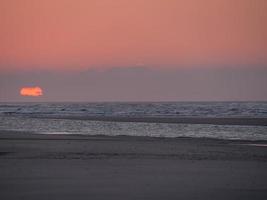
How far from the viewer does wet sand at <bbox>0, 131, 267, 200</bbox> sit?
11227 millimetres

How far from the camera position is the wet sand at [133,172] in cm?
Result: 1123

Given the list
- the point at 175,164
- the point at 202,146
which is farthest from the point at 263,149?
the point at 175,164

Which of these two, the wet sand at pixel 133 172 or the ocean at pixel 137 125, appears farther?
the ocean at pixel 137 125

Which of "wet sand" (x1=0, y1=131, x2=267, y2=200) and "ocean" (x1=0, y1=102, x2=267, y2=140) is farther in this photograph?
"ocean" (x1=0, y1=102, x2=267, y2=140)

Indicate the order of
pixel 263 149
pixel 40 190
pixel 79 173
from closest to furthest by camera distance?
1. pixel 40 190
2. pixel 79 173
3. pixel 263 149

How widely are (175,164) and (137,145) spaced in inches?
287

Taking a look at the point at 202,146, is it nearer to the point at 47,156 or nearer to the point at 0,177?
the point at 47,156

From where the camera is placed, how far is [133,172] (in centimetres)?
1434

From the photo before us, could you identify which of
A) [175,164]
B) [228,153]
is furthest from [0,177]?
[228,153]

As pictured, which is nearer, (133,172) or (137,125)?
(133,172)

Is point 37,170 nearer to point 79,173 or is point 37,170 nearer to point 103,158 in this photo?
point 79,173

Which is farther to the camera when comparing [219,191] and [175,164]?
[175,164]

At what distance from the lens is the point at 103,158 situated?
17.9 meters

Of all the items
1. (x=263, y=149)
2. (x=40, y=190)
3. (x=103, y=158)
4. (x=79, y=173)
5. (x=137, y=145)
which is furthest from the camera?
(x=137, y=145)
